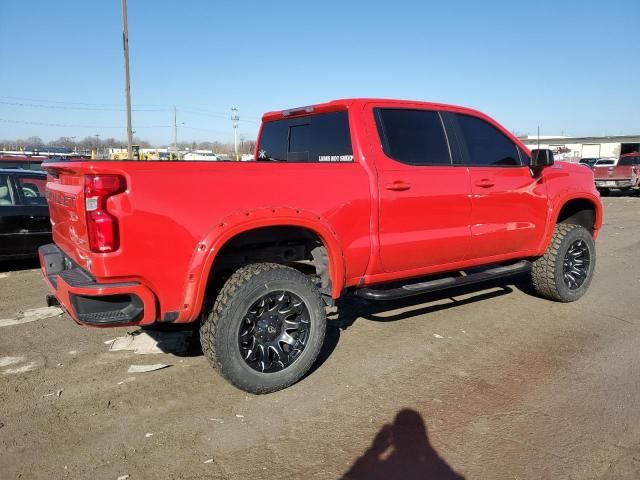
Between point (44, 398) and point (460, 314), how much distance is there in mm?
3883

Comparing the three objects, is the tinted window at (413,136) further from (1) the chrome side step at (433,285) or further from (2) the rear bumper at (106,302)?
(2) the rear bumper at (106,302)

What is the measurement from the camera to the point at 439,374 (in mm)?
3826

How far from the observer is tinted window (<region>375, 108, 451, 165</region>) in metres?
4.13

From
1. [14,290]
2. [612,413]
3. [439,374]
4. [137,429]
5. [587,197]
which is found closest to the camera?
[137,429]

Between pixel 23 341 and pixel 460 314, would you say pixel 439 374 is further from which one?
pixel 23 341

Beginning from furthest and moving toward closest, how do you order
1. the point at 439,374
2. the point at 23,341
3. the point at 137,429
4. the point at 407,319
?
the point at 407,319 → the point at 23,341 → the point at 439,374 → the point at 137,429

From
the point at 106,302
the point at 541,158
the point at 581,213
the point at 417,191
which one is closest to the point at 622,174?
the point at 581,213

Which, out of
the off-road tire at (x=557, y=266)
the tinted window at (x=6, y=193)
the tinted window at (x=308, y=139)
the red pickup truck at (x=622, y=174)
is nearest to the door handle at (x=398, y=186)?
the tinted window at (x=308, y=139)

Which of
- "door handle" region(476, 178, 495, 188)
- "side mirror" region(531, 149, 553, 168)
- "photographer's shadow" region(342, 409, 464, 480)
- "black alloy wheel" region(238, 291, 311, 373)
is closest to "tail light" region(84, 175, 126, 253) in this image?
"black alloy wheel" region(238, 291, 311, 373)

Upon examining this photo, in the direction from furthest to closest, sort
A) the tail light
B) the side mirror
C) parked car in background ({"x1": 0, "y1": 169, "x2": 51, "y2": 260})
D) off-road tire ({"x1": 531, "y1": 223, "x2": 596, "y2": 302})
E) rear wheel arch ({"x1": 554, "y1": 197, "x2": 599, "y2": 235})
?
parked car in background ({"x1": 0, "y1": 169, "x2": 51, "y2": 260})
rear wheel arch ({"x1": 554, "y1": 197, "x2": 599, "y2": 235})
off-road tire ({"x1": 531, "y1": 223, "x2": 596, "y2": 302})
the side mirror
the tail light

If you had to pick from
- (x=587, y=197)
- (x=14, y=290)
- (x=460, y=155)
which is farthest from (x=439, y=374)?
(x=14, y=290)

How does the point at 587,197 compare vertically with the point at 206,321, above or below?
above

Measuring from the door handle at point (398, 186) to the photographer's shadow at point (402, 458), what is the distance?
1.77 meters

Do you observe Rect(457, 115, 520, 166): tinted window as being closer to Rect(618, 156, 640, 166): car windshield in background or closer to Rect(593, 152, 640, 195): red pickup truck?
Rect(593, 152, 640, 195): red pickup truck
